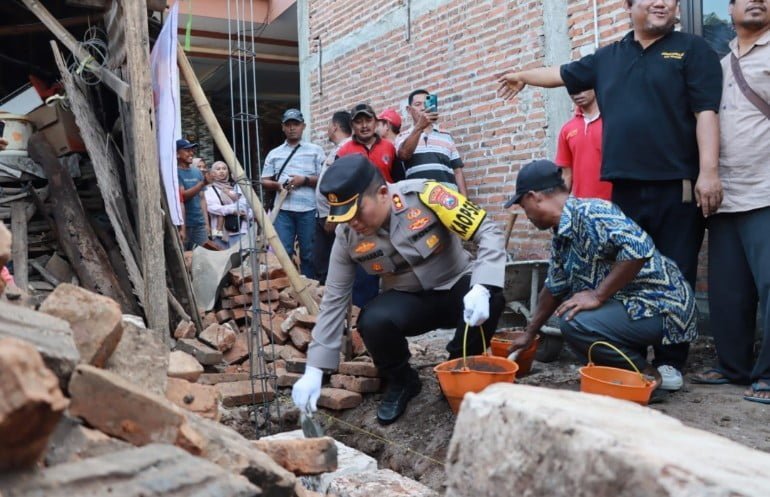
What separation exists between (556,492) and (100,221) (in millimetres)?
5332

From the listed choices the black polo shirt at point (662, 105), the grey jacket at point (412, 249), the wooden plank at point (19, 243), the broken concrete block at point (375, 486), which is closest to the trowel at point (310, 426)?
the grey jacket at point (412, 249)

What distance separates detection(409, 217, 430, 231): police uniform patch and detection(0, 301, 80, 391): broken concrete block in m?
1.99

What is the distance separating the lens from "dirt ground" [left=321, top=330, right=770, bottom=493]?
3.10m

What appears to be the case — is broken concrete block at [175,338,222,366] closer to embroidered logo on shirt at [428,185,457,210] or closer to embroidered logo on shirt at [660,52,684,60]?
embroidered logo on shirt at [428,185,457,210]

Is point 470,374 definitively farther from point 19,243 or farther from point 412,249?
point 19,243

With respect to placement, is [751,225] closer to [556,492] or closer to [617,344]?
[617,344]

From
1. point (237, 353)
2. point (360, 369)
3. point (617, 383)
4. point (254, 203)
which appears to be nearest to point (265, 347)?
point (237, 353)

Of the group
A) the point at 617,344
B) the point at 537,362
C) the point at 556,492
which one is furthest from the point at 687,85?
the point at 556,492

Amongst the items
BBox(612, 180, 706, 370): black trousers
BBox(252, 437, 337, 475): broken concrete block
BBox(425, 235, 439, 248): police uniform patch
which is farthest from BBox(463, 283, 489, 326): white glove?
BBox(252, 437, 337, 475): broken concrete block

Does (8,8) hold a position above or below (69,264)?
above

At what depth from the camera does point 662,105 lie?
Result: 3.56m

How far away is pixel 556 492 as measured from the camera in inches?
55.0

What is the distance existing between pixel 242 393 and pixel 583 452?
3230 millimetres

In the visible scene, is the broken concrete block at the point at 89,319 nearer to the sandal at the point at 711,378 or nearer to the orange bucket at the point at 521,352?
the orange bucket at the point at 521,352
